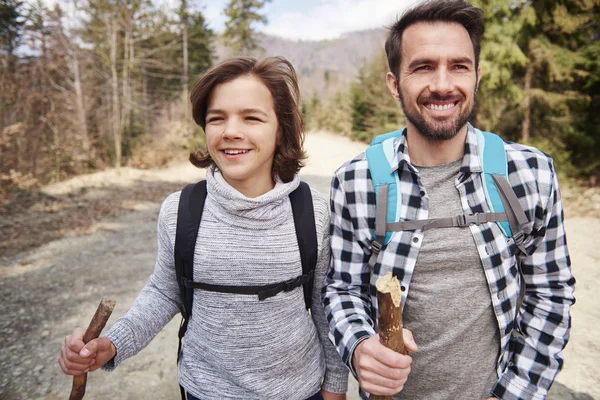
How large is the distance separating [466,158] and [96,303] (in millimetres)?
5239

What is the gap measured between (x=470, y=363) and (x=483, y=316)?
219mm

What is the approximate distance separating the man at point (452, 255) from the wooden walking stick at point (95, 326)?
876 millimetres

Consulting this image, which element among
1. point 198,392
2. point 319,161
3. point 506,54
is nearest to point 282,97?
point 198,392

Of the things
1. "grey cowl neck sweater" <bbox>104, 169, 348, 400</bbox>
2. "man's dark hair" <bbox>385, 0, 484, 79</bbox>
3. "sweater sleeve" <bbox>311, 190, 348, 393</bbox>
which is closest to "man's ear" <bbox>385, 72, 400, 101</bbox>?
"man's dark hair" <bbox>385, 0, 484, 79</bbox>

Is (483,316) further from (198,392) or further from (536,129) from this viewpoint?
(536,129)

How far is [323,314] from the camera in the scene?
181 cm

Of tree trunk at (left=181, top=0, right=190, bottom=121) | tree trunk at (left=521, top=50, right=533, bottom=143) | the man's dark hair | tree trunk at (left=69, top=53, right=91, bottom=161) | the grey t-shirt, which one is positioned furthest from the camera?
tree trunk at (left=181, top=0, right=190, bottom=121)

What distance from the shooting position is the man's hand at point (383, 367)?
3.93 ft

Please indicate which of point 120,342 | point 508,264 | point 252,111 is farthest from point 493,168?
point 120,342

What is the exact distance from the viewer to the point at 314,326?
1.84m

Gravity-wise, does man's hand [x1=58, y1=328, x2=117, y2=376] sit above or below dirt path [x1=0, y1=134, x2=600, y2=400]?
above

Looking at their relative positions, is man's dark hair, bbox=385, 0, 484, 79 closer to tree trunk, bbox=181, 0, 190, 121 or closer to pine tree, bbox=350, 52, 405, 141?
pine tree, bbox=350, 52, 405, 141

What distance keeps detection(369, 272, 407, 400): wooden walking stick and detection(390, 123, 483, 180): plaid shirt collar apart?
0.66 metres

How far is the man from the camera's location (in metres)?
1.52
